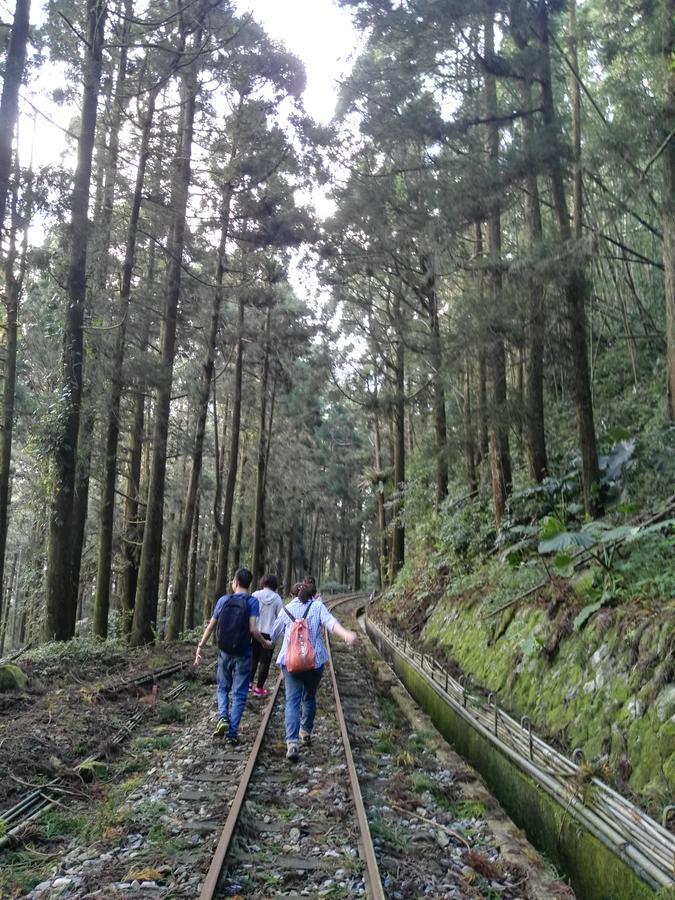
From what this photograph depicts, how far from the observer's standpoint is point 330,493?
147 feet

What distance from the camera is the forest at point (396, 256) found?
9.32 meters

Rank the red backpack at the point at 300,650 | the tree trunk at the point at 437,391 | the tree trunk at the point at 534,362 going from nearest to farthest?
the red backpack at the point at 300,650
the tree trunk at the point at 534,362
the tree trunk at the point at 437,391

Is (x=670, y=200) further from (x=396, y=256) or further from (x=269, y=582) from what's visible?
(x=396, y=256)

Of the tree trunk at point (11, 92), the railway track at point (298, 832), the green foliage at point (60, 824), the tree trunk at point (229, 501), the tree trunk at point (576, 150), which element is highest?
the tree trunk at point (576, 150)

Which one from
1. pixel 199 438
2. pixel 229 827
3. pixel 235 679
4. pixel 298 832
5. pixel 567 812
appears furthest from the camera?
pixel 199 438

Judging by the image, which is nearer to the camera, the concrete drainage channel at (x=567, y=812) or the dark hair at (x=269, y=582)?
the concrete drainage channel at (x=567, y=812)

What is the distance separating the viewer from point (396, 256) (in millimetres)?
17344

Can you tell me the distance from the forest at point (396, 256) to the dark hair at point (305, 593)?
2705mm

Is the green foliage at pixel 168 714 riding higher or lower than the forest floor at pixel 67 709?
lower

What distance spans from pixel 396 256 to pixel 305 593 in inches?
493

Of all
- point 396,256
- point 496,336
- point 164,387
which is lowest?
point 164,387

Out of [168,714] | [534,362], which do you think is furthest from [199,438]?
[168,714]

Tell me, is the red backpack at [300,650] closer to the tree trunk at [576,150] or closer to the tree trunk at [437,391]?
the tree trunk at [576,150]

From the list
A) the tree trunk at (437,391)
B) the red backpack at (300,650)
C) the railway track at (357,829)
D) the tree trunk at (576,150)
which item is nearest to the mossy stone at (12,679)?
the railway track at (357,829)
